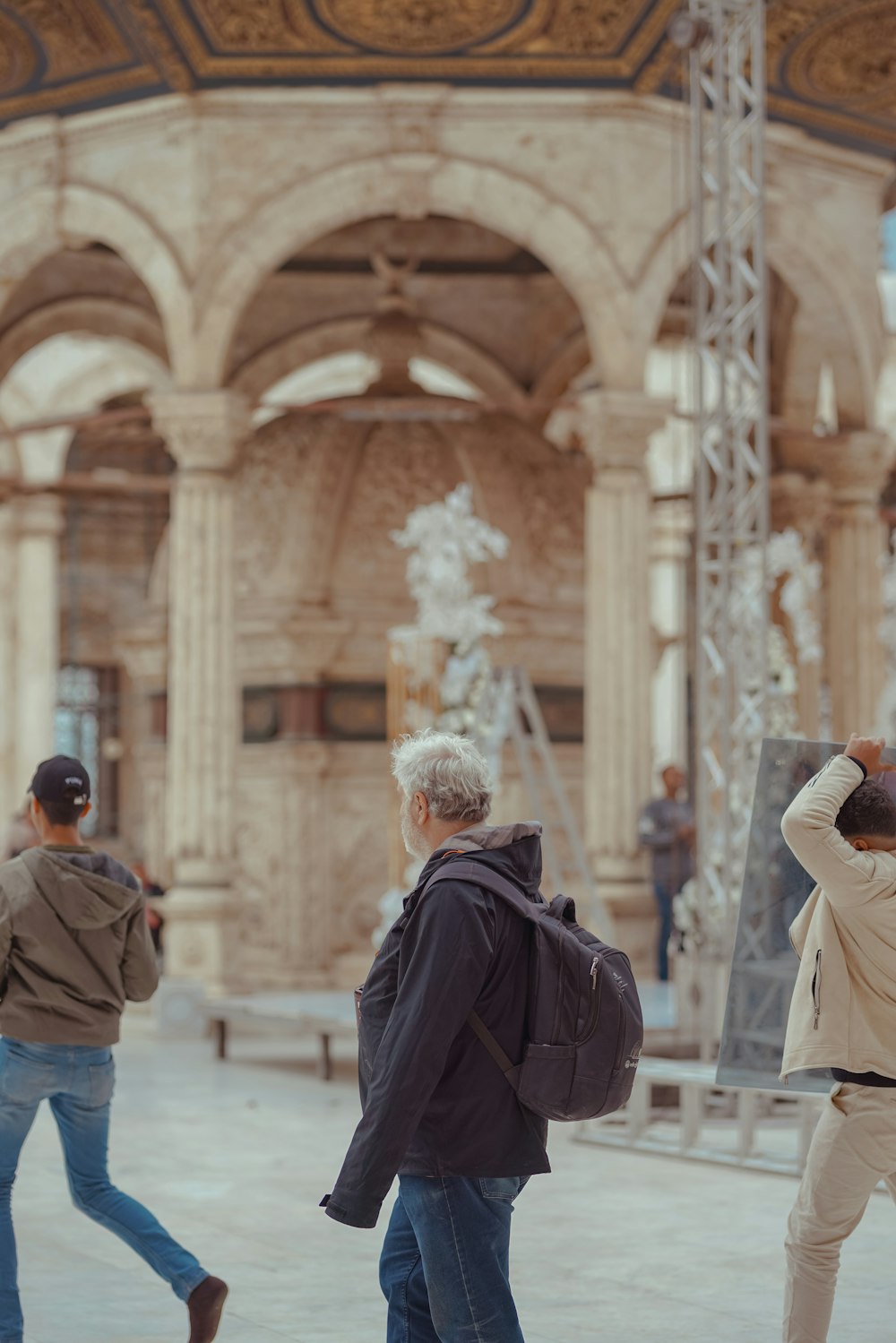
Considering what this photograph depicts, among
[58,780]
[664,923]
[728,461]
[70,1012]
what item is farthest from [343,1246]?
[664,923]

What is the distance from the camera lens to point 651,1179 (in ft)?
26.5

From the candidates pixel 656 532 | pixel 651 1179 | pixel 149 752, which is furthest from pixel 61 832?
pixel 656 532

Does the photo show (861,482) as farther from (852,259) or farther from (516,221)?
(516,221)

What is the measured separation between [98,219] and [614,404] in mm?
4049

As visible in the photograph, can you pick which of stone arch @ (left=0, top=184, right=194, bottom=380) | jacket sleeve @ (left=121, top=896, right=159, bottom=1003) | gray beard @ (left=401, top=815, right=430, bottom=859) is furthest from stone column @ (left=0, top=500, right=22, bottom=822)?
gray beard @ (left=401, top=815, right=430, bottom=859)

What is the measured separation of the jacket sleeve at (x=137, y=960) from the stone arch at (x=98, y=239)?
968 cm

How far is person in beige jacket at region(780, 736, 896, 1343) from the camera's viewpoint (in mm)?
4215

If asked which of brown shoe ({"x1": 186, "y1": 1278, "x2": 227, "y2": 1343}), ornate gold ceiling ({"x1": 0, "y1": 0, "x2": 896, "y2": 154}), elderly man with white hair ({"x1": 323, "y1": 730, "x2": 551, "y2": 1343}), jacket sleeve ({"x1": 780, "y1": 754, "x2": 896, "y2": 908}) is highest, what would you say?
ornate gold ceiling ({"x1": 0, "y1": 0, "x2": 896, "y2": 154})

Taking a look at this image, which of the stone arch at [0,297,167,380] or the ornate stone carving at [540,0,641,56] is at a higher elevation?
the ornate stone carving at [540,0,641,56]

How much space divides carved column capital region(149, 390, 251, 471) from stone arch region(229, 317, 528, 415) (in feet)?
14.0

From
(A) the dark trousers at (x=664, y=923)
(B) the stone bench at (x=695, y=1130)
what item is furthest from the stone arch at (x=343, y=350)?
(B) the stone bench at (x=695, y=1130)

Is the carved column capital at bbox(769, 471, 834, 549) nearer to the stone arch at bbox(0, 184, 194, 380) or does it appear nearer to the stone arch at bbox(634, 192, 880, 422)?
the stone arch at bbox(634, 192, 880, 422)

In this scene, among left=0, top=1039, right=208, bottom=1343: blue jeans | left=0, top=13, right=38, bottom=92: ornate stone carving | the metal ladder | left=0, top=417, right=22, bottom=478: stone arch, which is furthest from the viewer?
left=0, top=417, right=22, bottom=478: stone arch

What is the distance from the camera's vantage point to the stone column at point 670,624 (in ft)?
81.1
